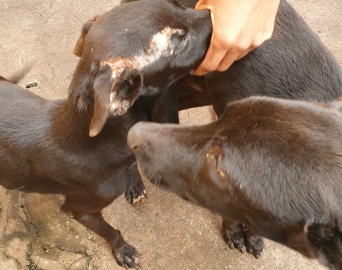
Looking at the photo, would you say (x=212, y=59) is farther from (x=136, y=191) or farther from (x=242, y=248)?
(x=242, y=248)

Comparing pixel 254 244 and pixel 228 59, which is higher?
pixel 228 59

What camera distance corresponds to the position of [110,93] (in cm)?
204

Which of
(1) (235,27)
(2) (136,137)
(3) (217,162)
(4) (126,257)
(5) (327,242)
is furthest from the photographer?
(4) (126,257)

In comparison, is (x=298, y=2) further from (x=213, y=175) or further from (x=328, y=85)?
(x=213, y=175)

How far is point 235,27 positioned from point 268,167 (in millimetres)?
943

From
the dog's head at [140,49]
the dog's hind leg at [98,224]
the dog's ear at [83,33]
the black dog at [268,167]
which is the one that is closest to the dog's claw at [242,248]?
the dog's hind leg at [98,224]

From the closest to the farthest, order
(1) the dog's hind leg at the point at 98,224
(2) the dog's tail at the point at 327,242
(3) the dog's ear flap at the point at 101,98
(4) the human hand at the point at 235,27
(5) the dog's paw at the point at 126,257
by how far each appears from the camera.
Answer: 1. (2) the dog's tail at the point at 327,242
2. (3) the dog's ear flap at the point at 101,98
3. (4) the human hand at the point at 235,27
4. (1) the dog's hind leg at the point at 98,224
5. (5) the dog's paw at the point at 126,257

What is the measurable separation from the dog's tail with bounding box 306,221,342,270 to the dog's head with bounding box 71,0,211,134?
3.61 ft

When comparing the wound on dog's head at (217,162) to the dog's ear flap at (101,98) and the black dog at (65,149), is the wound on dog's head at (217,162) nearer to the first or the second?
the dog's ear flap at (101,98)

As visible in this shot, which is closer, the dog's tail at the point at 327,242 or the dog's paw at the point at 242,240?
the dog's tail at the point at 327,242

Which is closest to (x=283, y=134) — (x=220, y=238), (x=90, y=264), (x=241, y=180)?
(x=241, y=180)

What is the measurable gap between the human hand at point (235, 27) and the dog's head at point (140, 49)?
62mm

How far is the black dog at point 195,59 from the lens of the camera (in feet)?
7.06

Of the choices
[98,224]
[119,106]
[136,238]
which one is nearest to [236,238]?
[136,238]
